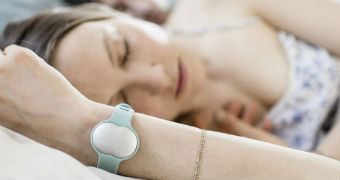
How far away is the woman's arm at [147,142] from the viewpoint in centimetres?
54

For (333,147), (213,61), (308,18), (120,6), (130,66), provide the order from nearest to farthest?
(333,147), (130,66), (308,18), (213,61), (120,6)

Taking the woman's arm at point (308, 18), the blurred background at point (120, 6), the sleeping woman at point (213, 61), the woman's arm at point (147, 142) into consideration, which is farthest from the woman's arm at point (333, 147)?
the blurred background at point (120, 6)

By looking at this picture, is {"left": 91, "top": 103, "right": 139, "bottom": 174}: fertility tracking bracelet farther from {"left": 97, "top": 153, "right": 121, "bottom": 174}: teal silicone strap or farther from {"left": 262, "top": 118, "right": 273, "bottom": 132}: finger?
{"left": 262, "top": 118, "right": 273, "bottom": 132}: finger

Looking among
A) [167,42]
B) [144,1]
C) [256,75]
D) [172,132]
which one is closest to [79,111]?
[172,132]

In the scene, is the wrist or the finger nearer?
the wrist

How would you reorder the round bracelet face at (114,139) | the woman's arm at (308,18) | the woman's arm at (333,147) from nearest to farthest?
the round bracelet face at (114,139) → the woman's arm at (333,147) → the woman's arm at (308,18)

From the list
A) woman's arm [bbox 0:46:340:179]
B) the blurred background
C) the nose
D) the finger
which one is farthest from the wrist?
the blurred background

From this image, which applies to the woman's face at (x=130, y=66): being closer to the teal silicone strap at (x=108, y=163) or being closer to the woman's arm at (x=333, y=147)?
the teal silicone strap at (x=108, y=163)

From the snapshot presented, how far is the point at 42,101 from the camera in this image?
55 cm

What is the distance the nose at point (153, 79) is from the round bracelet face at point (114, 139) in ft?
0.99

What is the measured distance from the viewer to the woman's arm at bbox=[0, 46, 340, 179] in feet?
1.77

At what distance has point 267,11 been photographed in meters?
1.01

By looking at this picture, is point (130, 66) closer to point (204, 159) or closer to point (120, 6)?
point (204, 159)

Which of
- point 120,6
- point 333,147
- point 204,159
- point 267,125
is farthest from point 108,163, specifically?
point 120,6
